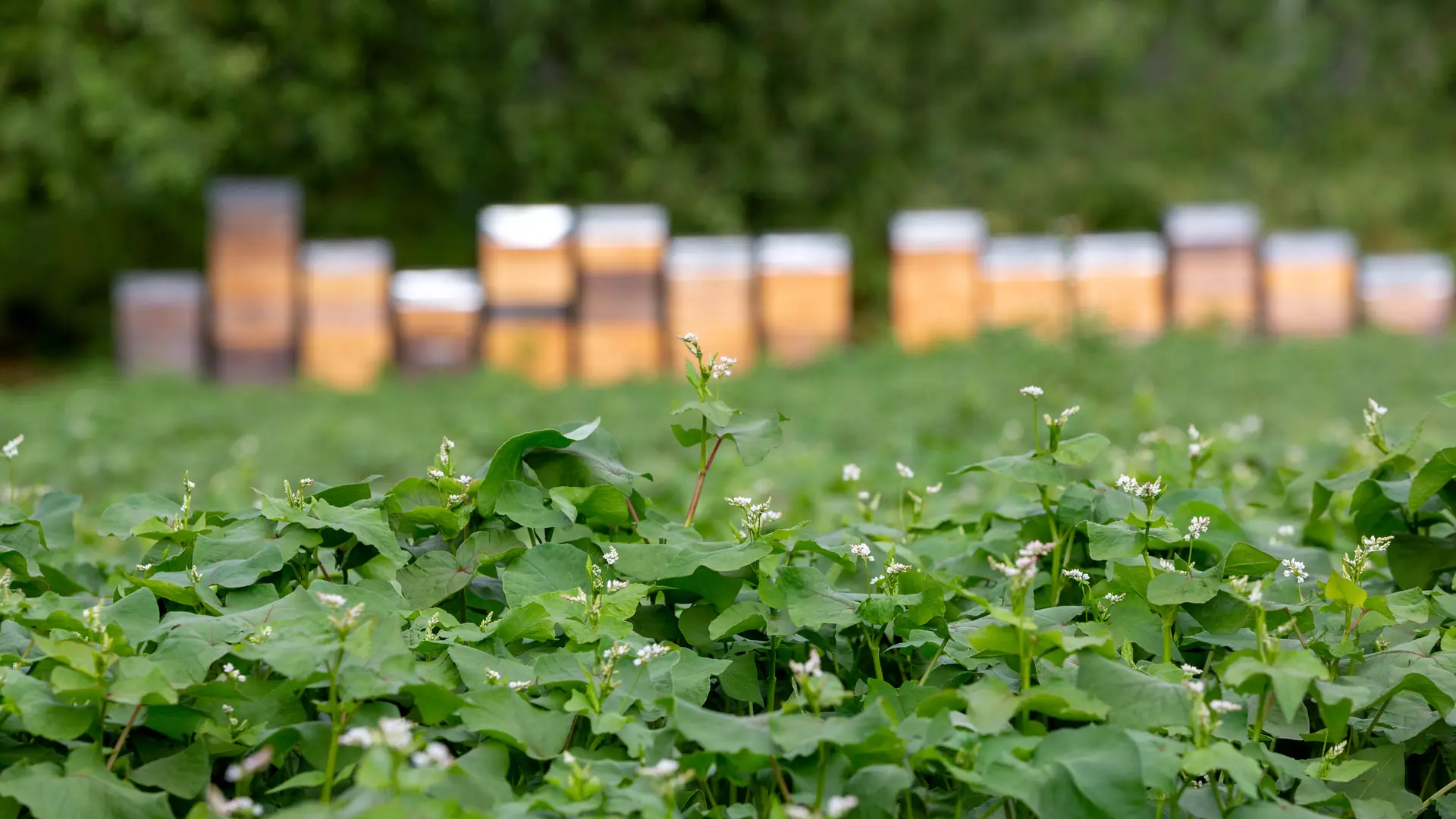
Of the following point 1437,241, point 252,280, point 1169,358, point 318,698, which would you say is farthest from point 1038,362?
point 1437,241

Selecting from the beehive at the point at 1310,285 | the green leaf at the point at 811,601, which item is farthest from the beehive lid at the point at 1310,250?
the green leaf at the point at 811,601

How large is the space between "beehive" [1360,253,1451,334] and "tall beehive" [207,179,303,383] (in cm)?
756

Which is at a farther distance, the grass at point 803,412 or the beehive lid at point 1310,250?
the beehive lid at point 1310,250

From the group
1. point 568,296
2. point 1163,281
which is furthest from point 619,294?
point 1163,281

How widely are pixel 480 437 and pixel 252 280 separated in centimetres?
474

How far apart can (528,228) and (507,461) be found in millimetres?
7591

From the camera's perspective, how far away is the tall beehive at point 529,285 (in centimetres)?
886

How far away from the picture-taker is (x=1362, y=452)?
2.80m

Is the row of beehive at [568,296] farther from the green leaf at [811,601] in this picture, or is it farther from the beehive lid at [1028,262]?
the green leaf at [811,601]

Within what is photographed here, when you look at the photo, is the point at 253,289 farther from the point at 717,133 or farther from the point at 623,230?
the point at 717,133

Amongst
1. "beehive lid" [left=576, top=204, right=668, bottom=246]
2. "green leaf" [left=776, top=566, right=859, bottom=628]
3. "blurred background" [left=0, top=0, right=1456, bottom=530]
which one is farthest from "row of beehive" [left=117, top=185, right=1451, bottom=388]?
"green leaf" [left=776, top=566, right=859, bottom=628]

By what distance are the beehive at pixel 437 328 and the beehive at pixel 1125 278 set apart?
4.05m

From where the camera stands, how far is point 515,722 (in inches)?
49.5

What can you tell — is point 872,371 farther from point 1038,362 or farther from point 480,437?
point 480,437
